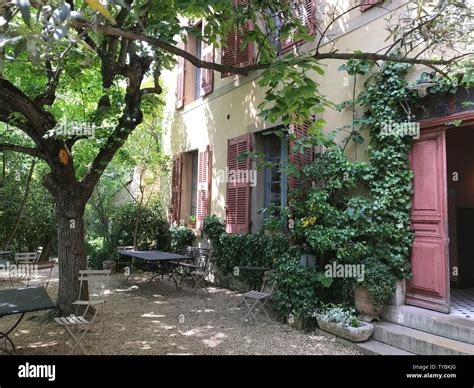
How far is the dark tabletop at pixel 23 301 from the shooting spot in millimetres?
3525

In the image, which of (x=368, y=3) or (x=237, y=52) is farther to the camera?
(x=237, y=52)

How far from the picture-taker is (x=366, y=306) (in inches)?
188

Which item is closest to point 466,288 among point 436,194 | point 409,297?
point 409,297

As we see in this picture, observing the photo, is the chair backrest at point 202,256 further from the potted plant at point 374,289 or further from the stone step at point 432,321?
the stone step at point 432,321

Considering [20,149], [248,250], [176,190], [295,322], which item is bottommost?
[295,322]

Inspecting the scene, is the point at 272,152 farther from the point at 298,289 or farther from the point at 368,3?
the point at 298,289

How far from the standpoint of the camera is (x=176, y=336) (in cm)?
491

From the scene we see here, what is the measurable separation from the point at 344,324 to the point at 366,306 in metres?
0.41

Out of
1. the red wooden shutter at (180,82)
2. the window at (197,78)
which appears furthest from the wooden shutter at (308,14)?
the red wooden shutter at (180,82)

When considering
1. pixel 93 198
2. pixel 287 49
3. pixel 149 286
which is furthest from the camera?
pixel 93 198

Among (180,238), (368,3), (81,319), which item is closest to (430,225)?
(368,3)

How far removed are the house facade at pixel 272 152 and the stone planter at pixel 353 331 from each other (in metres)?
0.83
